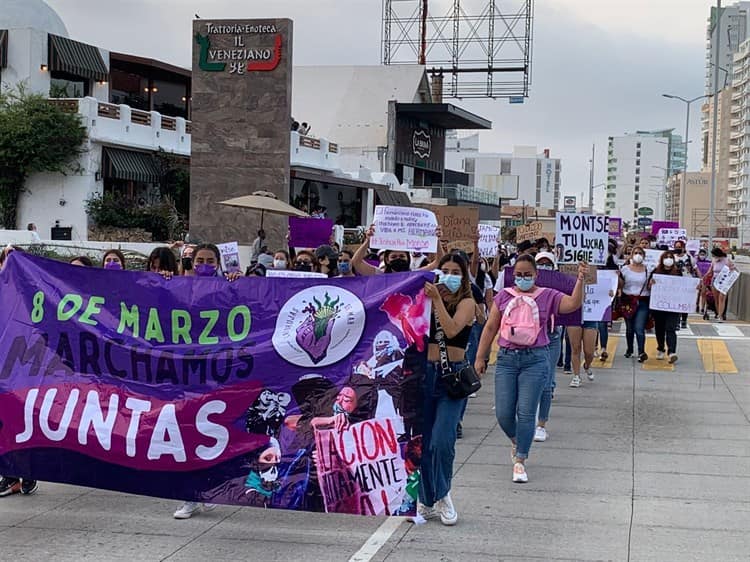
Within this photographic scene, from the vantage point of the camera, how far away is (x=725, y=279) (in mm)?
20109

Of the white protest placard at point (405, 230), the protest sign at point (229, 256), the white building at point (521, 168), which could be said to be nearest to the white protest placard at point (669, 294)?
the white protest placard at point (405, 230)

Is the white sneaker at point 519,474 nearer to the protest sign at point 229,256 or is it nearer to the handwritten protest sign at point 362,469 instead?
the handwritten protest sign at point 362,469

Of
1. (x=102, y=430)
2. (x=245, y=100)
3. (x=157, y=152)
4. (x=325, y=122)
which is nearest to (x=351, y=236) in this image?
→ (x=157, y=152)

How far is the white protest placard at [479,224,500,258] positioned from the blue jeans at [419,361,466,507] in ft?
30.3

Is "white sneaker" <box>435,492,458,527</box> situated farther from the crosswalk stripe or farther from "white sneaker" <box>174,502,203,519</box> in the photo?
the crosswalk stripe

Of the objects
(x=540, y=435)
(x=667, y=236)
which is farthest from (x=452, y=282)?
(x=667, y=236)

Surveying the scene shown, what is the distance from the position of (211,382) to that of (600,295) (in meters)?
8.09

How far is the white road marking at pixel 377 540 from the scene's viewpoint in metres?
5.56

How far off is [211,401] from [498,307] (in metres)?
2.39

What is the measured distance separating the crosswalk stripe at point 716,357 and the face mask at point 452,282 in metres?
8.01

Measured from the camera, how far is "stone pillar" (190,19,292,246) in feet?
75.0

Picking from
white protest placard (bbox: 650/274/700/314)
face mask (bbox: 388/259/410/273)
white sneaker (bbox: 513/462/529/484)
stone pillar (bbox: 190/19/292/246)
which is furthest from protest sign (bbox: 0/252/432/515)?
stone pillar (bbox: 190/19/292/246)

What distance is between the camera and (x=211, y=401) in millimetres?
6105

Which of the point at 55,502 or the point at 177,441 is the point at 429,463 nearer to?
the point at 177,441
